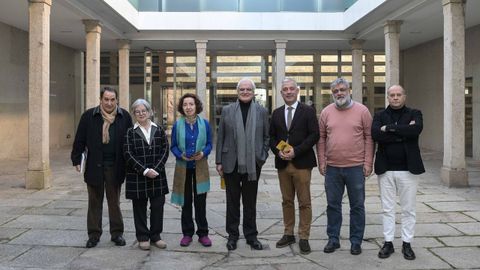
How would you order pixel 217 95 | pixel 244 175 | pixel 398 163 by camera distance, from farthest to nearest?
A: pixel 217 95
pixel 244 175
pixel 398 163

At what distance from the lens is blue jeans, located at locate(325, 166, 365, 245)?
5.11m

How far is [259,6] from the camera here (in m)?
16.9

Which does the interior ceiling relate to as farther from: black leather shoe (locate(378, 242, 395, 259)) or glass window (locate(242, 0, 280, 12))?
black leather shoe (locate(378, 242, 395, 259))

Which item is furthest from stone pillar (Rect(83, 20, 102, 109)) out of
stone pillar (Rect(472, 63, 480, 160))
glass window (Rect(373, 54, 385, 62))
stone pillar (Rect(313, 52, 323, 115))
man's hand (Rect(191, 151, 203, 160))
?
glass window (Rect(373, 54, 385, 62))

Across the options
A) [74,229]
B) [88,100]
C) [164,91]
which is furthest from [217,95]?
[74,229]

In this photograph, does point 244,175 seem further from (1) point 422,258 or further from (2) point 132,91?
(2) point 132,91

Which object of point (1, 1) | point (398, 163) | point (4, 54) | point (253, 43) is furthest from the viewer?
point (253, 43)

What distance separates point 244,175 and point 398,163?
1.60 metres

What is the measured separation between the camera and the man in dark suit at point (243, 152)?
524 cm

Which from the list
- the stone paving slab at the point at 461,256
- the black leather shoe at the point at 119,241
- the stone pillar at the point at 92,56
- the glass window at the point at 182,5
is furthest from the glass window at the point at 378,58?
the black leather shoe at the point at 119,241

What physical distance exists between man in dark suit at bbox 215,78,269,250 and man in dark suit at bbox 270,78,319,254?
17cm

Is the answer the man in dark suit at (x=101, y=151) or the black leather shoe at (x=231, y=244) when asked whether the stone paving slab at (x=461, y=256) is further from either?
the man in dark suit at (x=101, y=151)

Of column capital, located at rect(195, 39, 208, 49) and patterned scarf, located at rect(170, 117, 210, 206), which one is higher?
column capital, located at rect(195, 39, 208, 49)

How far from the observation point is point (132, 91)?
22000mm
